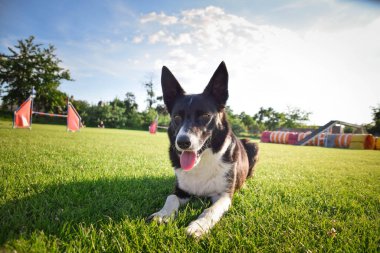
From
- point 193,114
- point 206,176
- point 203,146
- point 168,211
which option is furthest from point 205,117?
point 168,211

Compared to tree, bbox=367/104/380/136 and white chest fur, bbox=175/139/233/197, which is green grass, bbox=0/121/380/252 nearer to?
white chest fur, bbox=175/139/233/197

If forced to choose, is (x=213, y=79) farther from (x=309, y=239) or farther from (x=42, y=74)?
(x=42, y=74)

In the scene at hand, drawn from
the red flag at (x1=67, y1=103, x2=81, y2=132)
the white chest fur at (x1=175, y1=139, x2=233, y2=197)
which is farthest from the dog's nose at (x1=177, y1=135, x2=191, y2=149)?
the red flag at (x1=67, y1=103, x2=81, y2=132)

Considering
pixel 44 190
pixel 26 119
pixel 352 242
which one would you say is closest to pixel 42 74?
pixel 26 119

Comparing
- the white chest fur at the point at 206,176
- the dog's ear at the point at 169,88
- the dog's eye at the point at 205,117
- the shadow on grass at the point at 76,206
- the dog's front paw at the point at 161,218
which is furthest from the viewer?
the dog's ear at the point at 169,88

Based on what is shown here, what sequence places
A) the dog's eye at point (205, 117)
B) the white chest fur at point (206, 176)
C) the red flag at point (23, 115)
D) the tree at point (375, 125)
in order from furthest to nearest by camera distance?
the tree at point (375, 125) < the red flag at point (23, 115) < the dog's eye at point (205, 117) < the white chest fur at point (206, 176)

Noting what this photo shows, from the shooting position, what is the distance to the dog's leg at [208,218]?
5.94 feet

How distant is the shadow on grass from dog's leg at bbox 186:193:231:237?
0.63m

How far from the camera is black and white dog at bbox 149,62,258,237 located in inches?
105

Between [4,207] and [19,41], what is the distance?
57383 millimetres

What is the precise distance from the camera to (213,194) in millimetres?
2795

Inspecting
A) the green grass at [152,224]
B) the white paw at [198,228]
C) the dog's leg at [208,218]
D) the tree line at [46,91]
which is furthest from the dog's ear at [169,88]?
the tree line at [46,91]

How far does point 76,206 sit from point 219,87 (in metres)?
2.58

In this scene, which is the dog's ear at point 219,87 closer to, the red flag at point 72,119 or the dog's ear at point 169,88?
the dog's ear at point 169,88
